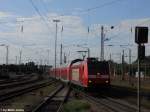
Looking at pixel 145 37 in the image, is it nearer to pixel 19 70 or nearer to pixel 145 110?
pixel 145 110

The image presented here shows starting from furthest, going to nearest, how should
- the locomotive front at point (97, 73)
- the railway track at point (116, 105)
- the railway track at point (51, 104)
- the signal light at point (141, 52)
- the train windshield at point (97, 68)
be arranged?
the train windshield at point (97, 68)
the locomotive front at point (97, 73)
the railway track at point (116, 105)
the railway track at point (51, 104)
the signal light at point (141, 52)

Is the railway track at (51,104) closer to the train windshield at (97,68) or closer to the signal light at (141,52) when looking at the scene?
the train windshield at (97,68)

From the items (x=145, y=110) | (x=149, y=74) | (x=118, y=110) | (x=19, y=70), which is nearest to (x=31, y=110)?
(x=118, y=110)

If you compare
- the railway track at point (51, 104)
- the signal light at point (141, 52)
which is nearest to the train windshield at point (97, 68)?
the railway track at point (51, 104)

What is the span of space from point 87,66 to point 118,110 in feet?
47.1

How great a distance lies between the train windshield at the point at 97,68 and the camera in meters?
38.1

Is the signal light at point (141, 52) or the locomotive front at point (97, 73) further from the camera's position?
the locomotive front at point (97, 73)

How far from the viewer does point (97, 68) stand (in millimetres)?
38375

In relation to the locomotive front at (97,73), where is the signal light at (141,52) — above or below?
above

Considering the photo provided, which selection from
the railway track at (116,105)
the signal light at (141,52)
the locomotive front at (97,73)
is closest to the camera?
the signal light at (141,52)

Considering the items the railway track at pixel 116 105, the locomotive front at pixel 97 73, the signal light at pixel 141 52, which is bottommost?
the railway track at pixel 116 105

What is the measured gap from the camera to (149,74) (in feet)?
373

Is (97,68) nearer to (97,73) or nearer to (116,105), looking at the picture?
(97,73)

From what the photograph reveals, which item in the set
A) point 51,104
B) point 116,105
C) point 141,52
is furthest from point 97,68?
point 141,52
